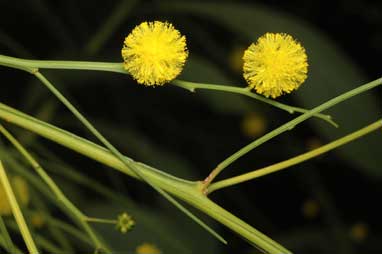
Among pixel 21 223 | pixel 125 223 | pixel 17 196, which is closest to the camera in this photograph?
pixel 21 223

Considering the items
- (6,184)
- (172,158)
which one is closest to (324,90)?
(172,158)

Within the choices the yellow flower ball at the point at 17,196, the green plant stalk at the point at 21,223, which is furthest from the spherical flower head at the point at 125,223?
the yellow flower ball at the point at 17,196

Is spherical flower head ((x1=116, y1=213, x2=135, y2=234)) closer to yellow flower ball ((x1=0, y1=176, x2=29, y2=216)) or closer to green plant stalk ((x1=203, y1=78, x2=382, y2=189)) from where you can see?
green plant stalk ((x1=203, y1=78, x2=382, y2=189))

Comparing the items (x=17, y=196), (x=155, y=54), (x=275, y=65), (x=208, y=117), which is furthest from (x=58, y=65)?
(x=208, y=117)

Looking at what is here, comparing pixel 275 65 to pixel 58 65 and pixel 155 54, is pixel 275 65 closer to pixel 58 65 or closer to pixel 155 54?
pixel 155 54

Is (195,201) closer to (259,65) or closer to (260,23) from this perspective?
(259,65)

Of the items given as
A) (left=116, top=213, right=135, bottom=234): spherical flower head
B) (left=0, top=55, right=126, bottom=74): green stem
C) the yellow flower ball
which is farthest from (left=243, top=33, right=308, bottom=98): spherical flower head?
the yellow flower ball

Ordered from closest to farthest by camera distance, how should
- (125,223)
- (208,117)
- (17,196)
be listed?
(125,223) → (17,196) → (208,117)
